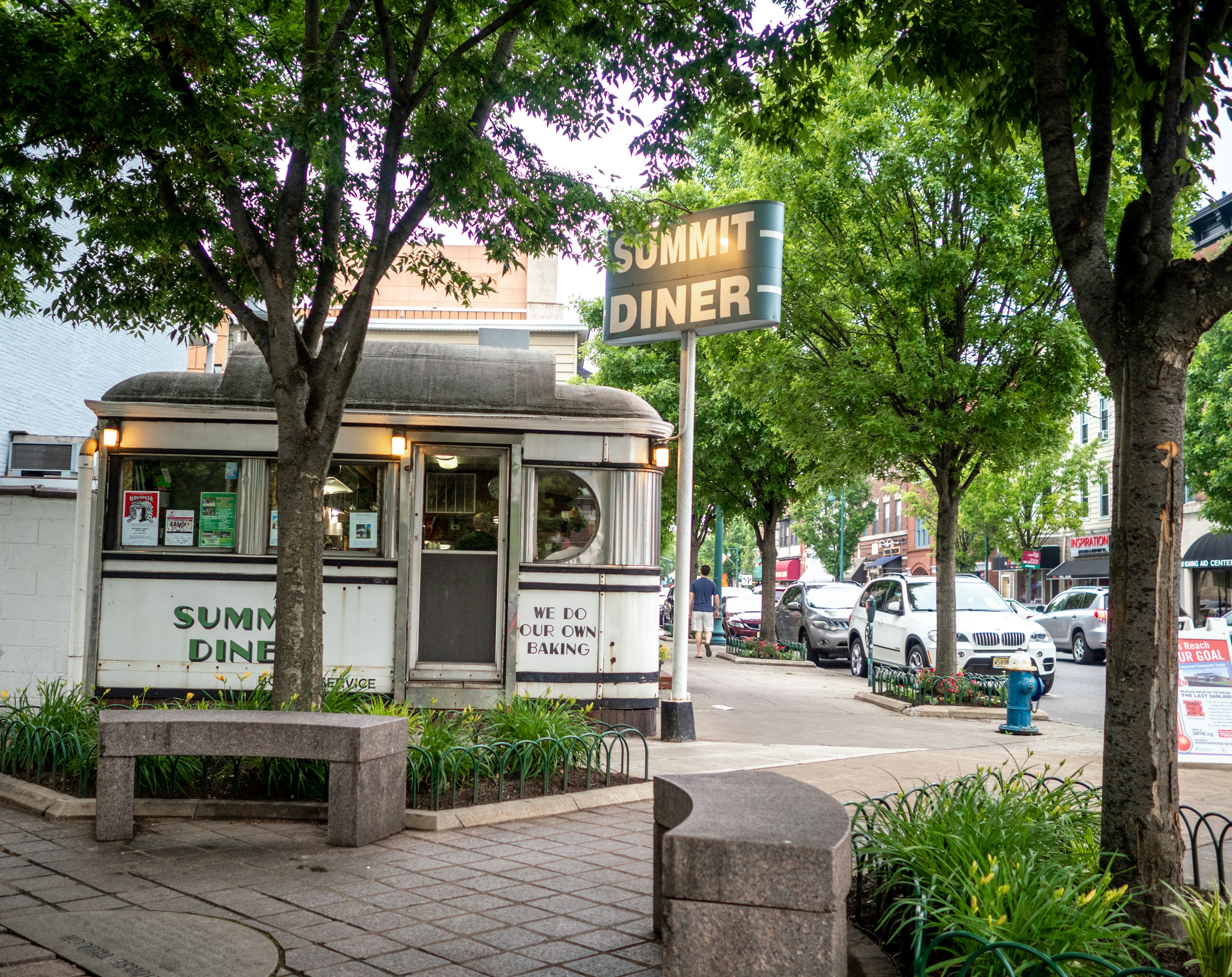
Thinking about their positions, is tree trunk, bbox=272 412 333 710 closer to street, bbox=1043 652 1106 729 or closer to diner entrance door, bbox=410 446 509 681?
diner entrance door, bbox=410 446 509 681

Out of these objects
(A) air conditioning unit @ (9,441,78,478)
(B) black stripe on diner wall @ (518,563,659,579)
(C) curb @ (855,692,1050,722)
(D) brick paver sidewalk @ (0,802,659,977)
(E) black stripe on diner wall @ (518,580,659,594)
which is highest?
(A) air conditioning unit @ (9,441,78,478)

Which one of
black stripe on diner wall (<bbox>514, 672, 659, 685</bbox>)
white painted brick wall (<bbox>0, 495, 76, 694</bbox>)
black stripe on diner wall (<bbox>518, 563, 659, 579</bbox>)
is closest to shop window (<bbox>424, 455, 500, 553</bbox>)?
black stripe on diner wall (<bbox>518, 563, 659, 579</bbox>)

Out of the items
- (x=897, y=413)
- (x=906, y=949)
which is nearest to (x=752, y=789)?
(x=906, y=949)

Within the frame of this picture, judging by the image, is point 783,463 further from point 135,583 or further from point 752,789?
point 752,789

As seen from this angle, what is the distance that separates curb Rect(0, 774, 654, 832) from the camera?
21.9ft

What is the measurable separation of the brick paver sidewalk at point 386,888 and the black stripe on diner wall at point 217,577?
3.50m

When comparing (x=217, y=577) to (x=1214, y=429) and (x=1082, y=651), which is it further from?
(x=1214, y=429)

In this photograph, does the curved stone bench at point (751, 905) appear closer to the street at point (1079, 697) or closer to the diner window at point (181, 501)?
the diner window at point (181, 501)

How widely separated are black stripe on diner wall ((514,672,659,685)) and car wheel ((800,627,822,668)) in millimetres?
13096

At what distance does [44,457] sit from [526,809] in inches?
503

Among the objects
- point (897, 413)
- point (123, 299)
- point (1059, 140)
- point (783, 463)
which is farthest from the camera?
point (783, 463)

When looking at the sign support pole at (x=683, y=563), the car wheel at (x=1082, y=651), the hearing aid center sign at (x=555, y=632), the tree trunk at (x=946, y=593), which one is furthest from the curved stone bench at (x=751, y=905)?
the car wheel at (x=1082, y=651)

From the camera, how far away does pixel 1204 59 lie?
506 cm

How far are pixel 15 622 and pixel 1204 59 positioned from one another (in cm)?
999
